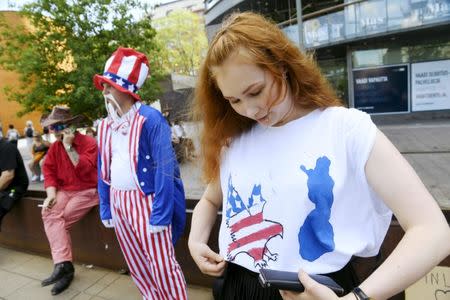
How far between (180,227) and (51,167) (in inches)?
63.9

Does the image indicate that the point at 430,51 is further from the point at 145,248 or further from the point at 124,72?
the point at 145,248

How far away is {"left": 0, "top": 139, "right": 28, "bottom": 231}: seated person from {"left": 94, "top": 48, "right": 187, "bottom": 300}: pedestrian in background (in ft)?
7.09

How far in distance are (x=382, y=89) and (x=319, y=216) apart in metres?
13.8

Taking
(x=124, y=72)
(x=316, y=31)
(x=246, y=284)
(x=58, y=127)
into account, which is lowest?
(x=246, y=284)

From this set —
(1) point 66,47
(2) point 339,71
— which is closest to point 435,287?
(1) point 66,47

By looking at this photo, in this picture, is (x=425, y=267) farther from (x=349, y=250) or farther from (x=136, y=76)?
(x=136, y=76)

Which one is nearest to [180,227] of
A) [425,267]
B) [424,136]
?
[425,267]

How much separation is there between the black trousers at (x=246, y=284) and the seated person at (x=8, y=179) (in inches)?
136

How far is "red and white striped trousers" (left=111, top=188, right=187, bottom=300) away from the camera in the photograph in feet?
6.97

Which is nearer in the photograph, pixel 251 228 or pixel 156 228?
pixel 251 228

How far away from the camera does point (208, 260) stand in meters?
1.21

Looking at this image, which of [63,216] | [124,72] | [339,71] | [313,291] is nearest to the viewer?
[313,291]

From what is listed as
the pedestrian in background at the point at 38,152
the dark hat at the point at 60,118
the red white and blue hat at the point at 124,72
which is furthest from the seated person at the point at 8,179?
the pedestrian in background at the point at 38,152

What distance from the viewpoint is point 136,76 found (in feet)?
7.16
